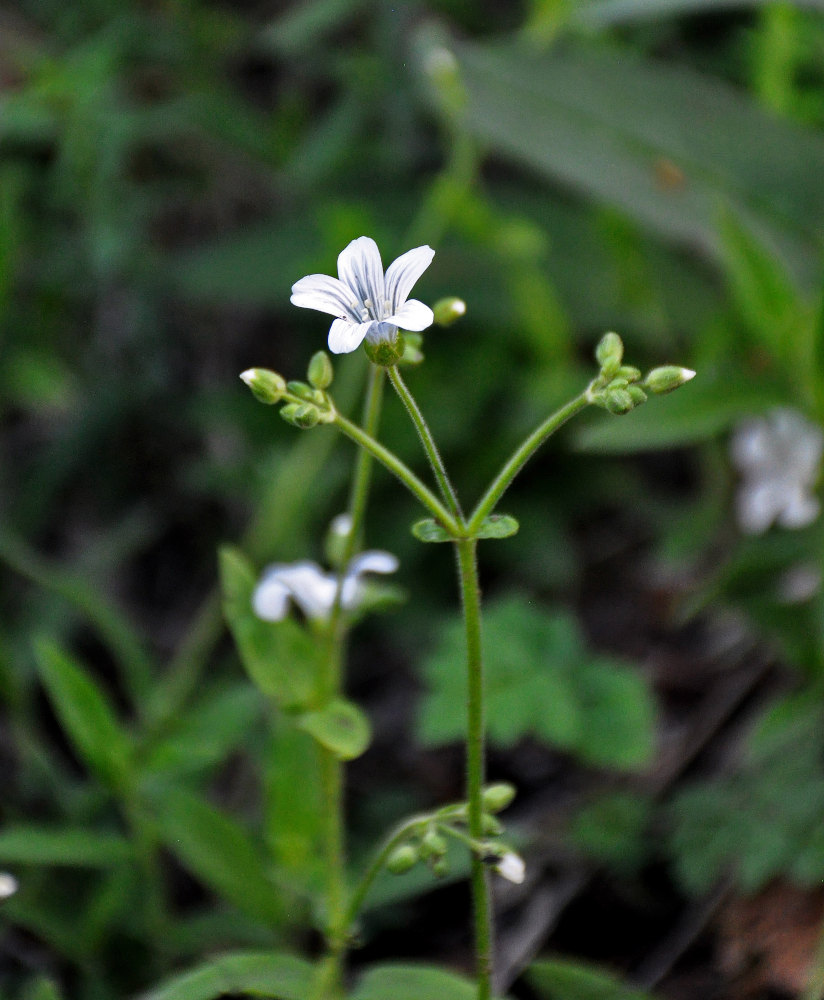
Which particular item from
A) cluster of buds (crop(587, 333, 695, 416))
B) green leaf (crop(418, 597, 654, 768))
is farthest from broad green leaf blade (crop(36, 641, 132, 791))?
cluster of buds (crop(587, 333, 695, 416))

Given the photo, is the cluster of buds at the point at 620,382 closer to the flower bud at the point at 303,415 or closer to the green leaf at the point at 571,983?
the flower bud at the point at 303,415

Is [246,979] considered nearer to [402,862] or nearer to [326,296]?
[402,862]

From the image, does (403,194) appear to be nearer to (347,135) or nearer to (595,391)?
(347,135)

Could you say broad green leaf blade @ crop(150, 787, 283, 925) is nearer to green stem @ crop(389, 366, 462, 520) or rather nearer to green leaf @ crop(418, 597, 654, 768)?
green leaf @ crop(418, 597, 654, 768)

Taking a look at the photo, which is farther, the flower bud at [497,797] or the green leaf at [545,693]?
the green leaf at [545,693]

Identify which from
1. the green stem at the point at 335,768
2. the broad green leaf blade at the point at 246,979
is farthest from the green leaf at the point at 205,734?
the broad green leaf blade at the point at 246,979
